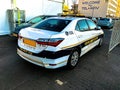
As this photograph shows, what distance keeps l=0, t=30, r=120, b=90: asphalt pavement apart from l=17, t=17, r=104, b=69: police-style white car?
0.34 metres

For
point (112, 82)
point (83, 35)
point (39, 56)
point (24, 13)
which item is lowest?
point (112, 82)

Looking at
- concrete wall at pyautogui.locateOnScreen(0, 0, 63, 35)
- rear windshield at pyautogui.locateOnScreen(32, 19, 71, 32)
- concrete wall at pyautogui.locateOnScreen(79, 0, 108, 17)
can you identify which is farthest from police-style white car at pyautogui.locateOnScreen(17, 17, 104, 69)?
concrete wall at pyautogui.locateOnScreen(79, 0, 108, 17)

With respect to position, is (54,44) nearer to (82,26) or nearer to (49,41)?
(49,41)

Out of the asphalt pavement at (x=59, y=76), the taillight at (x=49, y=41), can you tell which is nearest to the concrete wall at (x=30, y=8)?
the asphalt pavement at (x=59, y=76)

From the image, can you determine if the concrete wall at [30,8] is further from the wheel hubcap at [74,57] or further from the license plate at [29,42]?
the wheel hubcap at [74,57]

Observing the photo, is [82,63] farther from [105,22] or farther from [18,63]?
[105,22]

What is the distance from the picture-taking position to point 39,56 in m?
3.18

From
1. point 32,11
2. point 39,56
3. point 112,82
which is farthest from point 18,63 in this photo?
point 32,11

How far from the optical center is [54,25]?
3.98 meters

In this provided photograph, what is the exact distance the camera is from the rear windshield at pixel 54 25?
3762mm

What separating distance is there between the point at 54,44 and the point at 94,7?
1516cm

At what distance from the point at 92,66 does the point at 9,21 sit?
6.30m

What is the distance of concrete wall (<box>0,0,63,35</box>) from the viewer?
26.3 feet

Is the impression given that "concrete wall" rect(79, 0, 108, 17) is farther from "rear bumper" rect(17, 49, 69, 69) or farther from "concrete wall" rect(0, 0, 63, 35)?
"rear bumper" rect(17, 49, 69, 69)
